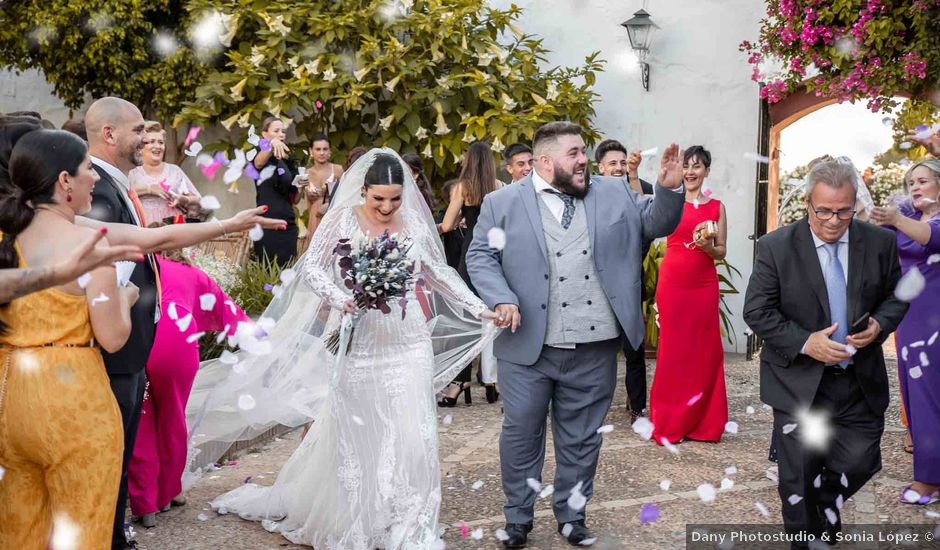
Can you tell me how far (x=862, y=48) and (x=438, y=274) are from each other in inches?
214

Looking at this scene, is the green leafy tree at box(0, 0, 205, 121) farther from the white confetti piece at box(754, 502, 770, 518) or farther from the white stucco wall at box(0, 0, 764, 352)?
the white confetti piece at box(754, 502, 770, 518)

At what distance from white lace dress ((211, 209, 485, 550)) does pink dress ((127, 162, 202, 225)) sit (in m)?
2.31

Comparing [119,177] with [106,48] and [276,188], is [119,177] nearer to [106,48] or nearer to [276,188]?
[276,188]

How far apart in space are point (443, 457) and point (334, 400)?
1.72 metres

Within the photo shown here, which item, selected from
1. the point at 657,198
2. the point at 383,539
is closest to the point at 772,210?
the point at 657,198

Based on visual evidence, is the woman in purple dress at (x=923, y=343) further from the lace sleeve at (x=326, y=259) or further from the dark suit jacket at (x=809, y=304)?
the lace sleeve at (x=326, y=259)

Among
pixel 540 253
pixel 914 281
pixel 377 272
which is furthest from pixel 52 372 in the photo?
pixel 914 281

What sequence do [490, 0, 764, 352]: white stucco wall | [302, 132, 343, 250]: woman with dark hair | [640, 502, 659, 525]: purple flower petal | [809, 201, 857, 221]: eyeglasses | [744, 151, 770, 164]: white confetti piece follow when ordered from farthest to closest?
[490, 0, 764, 352]: white stucco wall → [744, 151, 770, 164]: white confetti piece → [302, 132, 343, 250]: woman with dark hair → [640, 502, 659, 525]: purple flower petal → [809, 201, 857, 221]: eyeglasses

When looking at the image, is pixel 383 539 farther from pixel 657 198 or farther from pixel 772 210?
pixel 772 210

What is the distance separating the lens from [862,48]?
28.3 feet

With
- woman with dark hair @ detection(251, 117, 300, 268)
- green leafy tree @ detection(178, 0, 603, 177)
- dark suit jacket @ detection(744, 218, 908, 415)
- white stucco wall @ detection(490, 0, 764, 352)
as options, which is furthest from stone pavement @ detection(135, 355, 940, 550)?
green leafy tree @ detection(178, 0, 603, 177)

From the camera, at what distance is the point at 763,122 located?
1054 centimetres

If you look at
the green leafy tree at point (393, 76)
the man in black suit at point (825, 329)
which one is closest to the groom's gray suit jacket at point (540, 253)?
the man in black suit at point (825, 329)

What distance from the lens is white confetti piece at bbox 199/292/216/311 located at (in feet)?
17.8
